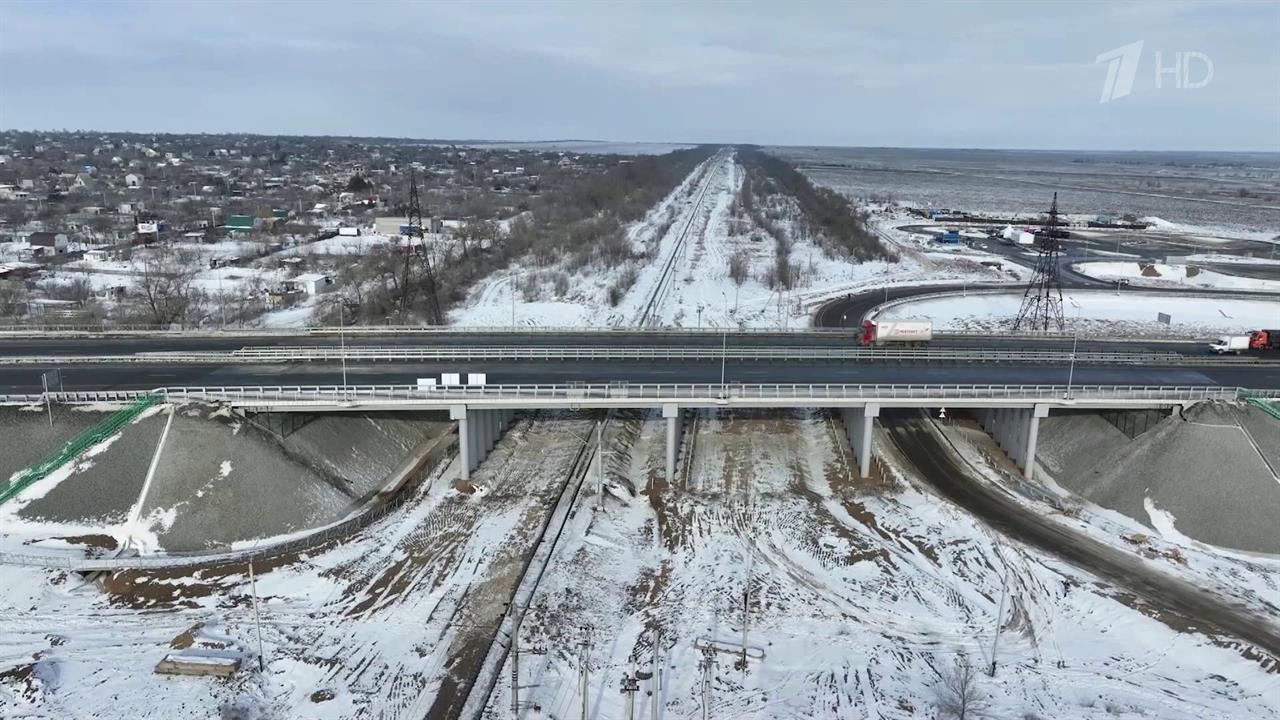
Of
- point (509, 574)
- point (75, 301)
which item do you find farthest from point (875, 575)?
point (75, 301)

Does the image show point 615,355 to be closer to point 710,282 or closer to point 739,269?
point 710,282

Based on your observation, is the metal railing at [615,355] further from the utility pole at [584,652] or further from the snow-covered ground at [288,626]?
the utility pole at [584,652]

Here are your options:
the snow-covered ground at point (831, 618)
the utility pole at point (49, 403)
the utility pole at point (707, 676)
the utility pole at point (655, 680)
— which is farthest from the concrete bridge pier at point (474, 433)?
the utility pole at point (49, 403)

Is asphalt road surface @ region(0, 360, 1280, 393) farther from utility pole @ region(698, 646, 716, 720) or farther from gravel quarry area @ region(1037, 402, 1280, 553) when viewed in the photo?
utility pole @ region(698, 646, 716, 720)

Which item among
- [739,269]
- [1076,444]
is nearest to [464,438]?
Result: [1076,444]

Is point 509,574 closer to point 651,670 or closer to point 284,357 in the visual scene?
point 651,670

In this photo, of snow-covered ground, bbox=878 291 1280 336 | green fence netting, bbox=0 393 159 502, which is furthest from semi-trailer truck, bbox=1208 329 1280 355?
green fence netting, bbox=0 393 159 502
